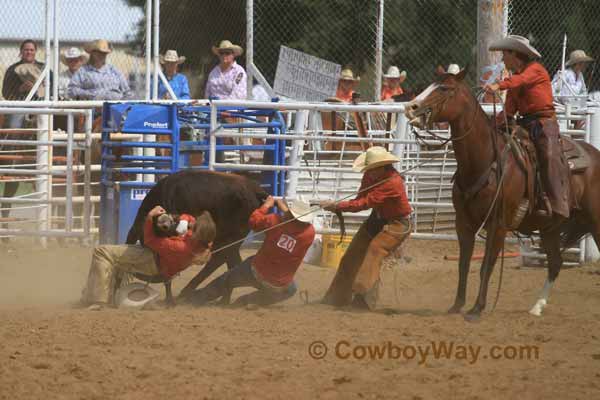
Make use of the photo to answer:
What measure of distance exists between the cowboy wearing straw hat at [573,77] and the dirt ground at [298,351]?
5.92 meters

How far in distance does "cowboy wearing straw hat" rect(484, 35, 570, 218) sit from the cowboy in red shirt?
95.3 inches

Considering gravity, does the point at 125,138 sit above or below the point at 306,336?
above

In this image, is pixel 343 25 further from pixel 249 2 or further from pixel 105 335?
pixel 105 335

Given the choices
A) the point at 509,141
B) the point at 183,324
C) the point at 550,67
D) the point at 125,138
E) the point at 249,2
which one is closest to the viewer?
the point at 183,324

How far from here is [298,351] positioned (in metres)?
5.99

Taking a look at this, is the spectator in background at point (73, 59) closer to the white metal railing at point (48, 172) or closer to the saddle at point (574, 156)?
the white metal railing at point (48, 172)

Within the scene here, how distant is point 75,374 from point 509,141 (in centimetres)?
377

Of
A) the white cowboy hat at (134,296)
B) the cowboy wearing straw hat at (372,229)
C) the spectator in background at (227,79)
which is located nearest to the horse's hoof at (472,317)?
the cowboy wearing straw hat at (372,229)

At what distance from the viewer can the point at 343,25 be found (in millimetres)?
18016

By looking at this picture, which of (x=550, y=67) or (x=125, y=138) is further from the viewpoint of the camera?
(x=550, y=67)

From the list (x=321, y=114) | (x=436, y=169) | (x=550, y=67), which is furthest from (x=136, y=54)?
(x=550, y=67)

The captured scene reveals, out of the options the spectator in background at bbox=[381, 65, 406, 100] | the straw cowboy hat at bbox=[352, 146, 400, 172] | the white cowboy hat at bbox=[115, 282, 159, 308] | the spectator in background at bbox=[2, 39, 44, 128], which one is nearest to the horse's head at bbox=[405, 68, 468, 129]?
the straw cowboy hat at bbox=[352, 146, 400, 172]

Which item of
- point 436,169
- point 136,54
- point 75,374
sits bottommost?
point 75,374

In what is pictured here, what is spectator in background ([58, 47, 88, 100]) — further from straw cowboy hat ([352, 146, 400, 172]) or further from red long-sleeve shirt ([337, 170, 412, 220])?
red long-sleeve shirt ([337, 170, 412, 220])
